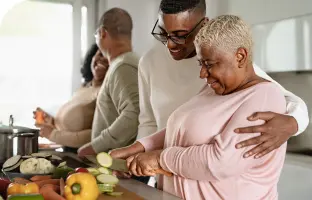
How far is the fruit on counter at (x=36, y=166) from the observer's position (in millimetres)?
1232

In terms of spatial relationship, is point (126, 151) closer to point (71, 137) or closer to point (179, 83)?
point (179, 83)

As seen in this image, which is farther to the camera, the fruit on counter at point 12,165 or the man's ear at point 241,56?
the fruit on counter at point 12,165

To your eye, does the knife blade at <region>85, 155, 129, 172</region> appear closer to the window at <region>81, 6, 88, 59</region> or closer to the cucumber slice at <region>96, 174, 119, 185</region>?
the cucumber slice at <region>96, 174, 119, 185</region>

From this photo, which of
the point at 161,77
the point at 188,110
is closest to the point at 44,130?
the point at 161,77

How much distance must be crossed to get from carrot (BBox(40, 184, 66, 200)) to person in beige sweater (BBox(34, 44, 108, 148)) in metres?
1.14

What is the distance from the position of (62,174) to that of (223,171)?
44 cm

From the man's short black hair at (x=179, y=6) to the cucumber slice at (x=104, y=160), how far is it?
43 centimetres

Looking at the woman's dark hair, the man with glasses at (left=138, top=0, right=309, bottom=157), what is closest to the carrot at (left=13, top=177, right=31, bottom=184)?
the man with glasses at (left=138, top=0, right=309, bottom=157)

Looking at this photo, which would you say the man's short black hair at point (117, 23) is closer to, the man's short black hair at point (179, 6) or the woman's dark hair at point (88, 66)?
the woman's dark hair at point (88, 66)

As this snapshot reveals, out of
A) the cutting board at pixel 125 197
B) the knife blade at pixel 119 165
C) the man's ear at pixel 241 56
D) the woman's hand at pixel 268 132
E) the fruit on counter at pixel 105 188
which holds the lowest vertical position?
the cutting board at pixel 125 197

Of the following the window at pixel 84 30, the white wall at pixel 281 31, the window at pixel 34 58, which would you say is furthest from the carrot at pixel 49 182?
the window at pixel 84 30

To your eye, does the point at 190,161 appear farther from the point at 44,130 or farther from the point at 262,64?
the point at 44,130

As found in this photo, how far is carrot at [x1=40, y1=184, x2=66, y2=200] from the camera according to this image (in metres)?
0.93

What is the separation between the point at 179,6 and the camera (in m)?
1.24
